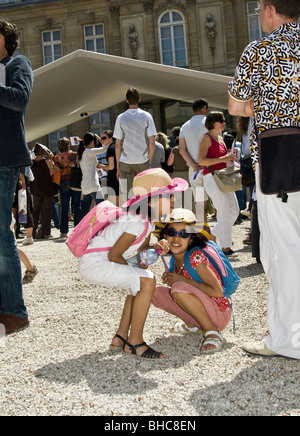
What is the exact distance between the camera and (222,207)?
20.1ft

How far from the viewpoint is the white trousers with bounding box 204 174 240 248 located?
614 centimetres

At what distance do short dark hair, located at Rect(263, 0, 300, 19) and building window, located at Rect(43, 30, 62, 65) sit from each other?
2396 centimetres

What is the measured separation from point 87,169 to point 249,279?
4.81 m

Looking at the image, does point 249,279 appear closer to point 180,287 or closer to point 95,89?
point 180,287

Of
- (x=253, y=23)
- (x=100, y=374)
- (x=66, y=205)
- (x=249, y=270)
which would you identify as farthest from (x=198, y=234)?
(x=253, y=23)

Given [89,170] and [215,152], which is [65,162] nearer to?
[89,170]

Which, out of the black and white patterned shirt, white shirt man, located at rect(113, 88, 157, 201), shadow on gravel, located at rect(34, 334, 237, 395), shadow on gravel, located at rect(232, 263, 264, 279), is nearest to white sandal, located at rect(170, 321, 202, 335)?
shadow on gravel, located at rect(34, 334, 237, 395)

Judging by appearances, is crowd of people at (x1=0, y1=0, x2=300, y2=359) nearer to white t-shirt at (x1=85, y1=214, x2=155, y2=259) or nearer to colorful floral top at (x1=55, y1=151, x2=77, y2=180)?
white t-shirt at (x1=85, y1=214, x2=155, y2=259)

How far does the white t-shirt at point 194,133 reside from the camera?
6.63 m

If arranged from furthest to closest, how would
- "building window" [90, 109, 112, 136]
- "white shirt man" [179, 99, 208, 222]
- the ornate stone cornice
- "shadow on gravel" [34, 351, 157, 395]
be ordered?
1. "building window" [90, 109, 112, 136]
2. the ornate stone cornice
3. "white shirt man" [179, 99, 208, 222]
4. "shadow on gravel" [34, 351, 157, 395]

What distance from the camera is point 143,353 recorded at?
3053 millimetres

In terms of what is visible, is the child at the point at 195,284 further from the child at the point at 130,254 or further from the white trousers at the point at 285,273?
the white trousers at the point at 285,273

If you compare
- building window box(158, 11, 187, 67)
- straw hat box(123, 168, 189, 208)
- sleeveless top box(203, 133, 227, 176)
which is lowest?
sleeveless top box(203, 133, 227, 176)

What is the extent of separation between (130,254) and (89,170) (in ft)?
19.9
